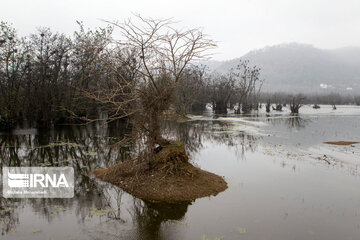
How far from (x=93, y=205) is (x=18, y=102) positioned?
940 inches

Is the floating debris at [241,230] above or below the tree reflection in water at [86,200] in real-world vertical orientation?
below

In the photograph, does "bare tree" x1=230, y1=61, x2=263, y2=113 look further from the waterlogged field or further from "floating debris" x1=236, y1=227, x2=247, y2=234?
"floating debris" x1=236, y1=227, x2=247, y2=234

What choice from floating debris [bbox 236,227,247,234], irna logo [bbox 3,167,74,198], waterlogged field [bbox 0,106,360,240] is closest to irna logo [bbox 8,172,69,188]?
irna logo [bbox 3,167,74,198]

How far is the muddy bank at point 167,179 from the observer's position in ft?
25.5

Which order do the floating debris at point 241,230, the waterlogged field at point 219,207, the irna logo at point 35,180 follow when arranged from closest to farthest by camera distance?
the waterlogged field at point 219,207, the floating debris at point 241,230, the irna logo at point 35,180

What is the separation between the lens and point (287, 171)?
10758mm

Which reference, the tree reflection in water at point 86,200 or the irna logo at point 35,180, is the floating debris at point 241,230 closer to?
the tree reflection in water at point 86,200

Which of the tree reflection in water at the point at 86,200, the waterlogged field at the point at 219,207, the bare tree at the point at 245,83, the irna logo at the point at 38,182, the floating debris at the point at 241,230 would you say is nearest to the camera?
the waterlogged field at the point at 219,207

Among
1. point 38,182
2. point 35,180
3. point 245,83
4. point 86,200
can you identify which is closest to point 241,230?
point 86,200

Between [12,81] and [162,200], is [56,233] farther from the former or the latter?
[12,81]

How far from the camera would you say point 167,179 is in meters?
8.20

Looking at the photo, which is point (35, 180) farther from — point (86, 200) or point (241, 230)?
point (241, 230)

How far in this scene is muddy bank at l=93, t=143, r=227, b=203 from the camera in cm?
776

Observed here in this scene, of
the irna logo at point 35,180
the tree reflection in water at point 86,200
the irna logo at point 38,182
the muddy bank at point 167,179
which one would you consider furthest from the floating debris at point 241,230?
the irna logo at point 35,180
